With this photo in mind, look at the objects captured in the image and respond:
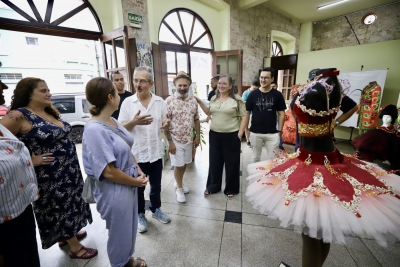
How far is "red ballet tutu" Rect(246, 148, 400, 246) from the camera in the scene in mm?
865

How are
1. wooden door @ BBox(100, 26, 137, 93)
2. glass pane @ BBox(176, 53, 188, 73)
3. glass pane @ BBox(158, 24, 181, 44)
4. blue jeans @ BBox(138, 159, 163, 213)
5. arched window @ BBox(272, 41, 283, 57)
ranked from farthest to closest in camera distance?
arched window @ BBox(272, 41, 283, 57) < glass pane @ BBox(176, 53, 188, 73) < glass pane @ BBox(158, 24, 181, 44) < wooden door @ BBox(100, 26, 137, 93) < blue jeans @ BBox(138, 159, 163, 213)

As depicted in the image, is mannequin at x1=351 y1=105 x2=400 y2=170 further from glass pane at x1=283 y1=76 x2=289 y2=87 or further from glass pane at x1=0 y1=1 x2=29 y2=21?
glass pane at x1=0 y1=1 x2=29 y2=21

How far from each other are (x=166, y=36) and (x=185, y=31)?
0.68 meters

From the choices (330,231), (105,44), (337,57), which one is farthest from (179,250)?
(337,57)

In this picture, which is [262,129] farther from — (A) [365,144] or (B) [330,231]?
(B) [330,231]

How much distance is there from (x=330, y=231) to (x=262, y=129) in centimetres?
166

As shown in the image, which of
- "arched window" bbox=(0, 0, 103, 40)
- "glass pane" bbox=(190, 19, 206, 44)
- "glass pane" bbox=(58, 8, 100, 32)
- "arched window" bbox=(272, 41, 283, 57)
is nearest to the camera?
"arched window" bbox=(0, 0, 103, 40)

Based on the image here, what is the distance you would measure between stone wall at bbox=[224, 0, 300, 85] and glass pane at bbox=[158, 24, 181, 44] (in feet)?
6.31

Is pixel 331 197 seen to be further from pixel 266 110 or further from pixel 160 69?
pixel 160 69

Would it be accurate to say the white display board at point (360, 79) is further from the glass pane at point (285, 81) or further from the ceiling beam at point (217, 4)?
the ceiling beam at point (217, 4)

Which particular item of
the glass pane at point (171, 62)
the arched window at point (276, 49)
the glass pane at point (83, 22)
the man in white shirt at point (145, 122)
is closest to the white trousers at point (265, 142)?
the man in white shirt at point (145, 122)

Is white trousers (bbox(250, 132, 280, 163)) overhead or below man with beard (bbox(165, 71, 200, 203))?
below

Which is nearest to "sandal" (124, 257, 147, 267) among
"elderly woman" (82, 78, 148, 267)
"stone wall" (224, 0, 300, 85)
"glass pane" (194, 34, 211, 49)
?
"elderly woman" (82, 78, 148, 267)

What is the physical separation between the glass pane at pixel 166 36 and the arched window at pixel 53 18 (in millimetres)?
1431
